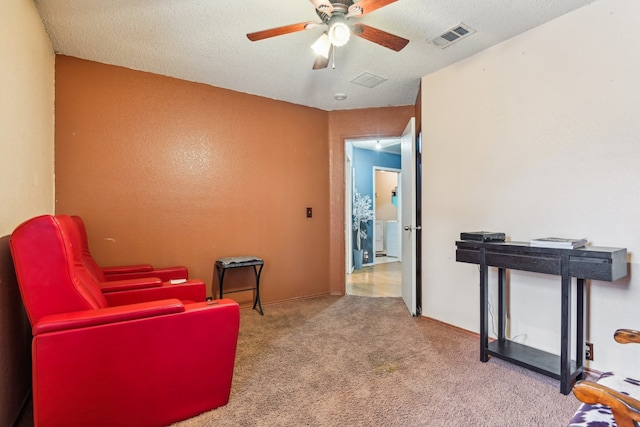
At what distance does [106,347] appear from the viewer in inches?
56.6

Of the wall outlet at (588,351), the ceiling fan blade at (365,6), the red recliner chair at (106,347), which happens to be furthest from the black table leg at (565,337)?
the red recliner chair at (106,347)

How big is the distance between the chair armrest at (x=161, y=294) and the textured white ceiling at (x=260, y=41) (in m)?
1.94

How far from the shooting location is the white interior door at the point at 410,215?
131 inches

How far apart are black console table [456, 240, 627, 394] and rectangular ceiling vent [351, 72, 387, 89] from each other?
1866 mm

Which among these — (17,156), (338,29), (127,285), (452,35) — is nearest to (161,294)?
(127,285)

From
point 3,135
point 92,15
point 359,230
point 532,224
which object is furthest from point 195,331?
point 359,230

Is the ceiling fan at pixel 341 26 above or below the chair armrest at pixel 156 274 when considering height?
above

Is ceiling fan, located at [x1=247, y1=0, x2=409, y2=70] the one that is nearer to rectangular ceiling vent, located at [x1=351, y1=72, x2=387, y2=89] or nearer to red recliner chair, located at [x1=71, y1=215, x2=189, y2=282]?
rectangular ceiling vent, located at [x1=351, y1=72, x2=387, y2=89]

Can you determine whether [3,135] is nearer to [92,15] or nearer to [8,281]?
[8,281]

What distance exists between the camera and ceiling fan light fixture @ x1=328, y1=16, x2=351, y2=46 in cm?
189

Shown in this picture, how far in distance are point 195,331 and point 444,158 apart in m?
2.60

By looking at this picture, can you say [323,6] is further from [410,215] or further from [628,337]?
[410,215]

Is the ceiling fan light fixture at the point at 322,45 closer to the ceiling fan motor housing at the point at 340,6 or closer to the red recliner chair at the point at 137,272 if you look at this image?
the ceiling fan motor housing at the point at 340,6

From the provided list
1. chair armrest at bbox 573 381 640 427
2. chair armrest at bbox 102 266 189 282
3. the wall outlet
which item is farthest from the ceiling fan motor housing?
the wall outlet
